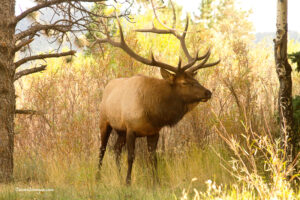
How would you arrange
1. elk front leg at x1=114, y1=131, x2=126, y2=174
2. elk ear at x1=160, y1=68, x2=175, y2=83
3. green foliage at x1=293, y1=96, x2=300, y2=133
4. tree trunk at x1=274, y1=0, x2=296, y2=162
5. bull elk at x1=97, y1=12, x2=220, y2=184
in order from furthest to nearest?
elk front leg at x1=114, y1=131, x2=126, y2=174, elk ear at x1=160, y1=68, x2=175, y2=83, bull elk at x1=97, y1=12, x2=220, y2=184, green foliage at x1=293, y1=96, x2=300, y2=133, tree trunk at x1=274, y1=0, x2=296, y2=162

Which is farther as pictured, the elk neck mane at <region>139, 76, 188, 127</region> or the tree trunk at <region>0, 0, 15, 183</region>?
the tree trunk at <region>0, 0, 15, 183</region>

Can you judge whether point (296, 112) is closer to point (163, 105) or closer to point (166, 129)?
point (163, 105)

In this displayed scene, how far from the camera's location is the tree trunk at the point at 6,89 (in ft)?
19.6

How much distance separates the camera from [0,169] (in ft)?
19.8

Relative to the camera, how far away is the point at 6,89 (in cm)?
598

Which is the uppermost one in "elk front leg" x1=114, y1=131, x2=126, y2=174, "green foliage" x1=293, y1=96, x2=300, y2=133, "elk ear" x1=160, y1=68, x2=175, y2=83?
"elk ear" x1=160, y1=68, x2=175, y2=83

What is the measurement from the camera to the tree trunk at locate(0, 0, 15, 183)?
19.6 ft

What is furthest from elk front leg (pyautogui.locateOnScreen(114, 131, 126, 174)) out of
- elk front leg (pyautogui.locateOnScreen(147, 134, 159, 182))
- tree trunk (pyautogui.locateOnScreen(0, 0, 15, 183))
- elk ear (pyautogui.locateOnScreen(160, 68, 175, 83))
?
tree trunk (pyautogui.locateOnScreen(0, 0, 15, 183))

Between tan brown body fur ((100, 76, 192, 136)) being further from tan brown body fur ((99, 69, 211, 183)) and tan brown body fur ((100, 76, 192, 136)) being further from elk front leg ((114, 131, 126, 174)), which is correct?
elk front leg ((114, 131, 126, 174))

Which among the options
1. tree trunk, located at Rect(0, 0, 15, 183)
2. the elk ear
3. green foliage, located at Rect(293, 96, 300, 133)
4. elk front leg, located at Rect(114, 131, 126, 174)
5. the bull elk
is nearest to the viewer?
green foliage, located at Rect(293, 96, 300, 133)

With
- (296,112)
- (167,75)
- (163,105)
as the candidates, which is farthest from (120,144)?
(296,112)

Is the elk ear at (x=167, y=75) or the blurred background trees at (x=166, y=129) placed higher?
the elk ear at (x=167, y=75)

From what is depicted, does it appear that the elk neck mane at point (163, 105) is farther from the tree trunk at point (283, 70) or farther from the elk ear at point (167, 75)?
the tree trunk at point (283, 70)

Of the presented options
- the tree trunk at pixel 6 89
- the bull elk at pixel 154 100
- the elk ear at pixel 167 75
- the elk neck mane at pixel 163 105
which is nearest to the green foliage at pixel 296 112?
the bull elk at pixel 154 100
